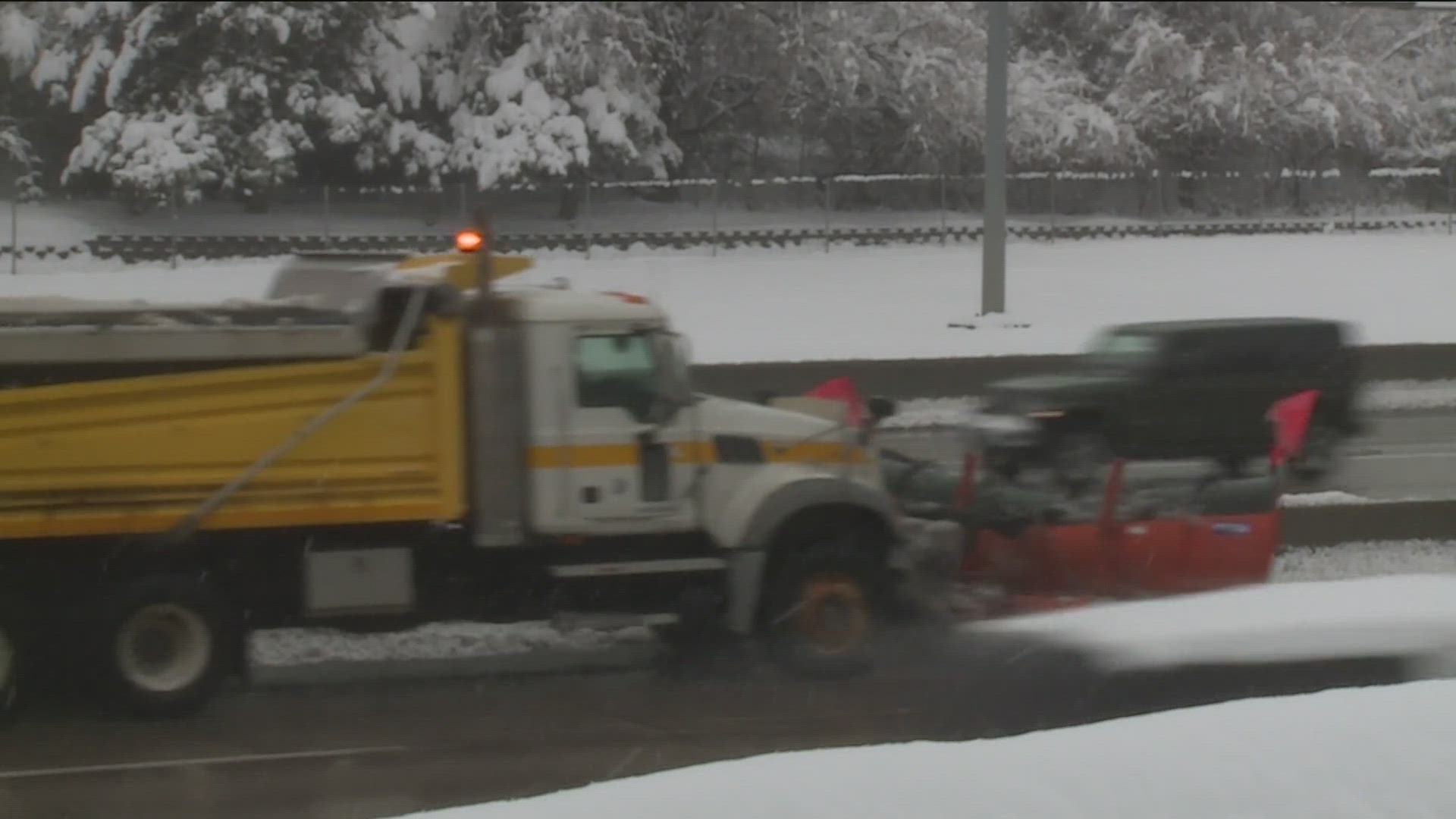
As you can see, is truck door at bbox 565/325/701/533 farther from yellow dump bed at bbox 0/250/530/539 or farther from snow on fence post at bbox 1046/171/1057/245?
snow on fence post at bbox 1046/171/1057/245

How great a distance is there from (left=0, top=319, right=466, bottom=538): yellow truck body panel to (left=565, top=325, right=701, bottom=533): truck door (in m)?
0.68

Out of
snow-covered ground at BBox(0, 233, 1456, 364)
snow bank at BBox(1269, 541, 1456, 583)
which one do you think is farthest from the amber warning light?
snow bank at BBox(1269, 541, 1456, 583)

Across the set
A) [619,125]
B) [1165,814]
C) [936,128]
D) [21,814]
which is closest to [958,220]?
[936,128]

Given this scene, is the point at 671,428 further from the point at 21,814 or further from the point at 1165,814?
the point at 1165,814

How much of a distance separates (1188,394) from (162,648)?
1085cm

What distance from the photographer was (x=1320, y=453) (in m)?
18.5

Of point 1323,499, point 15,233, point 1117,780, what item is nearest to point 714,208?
point 15,233

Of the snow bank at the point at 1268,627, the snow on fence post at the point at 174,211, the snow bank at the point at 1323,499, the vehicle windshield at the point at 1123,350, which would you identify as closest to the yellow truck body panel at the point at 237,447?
the snow bank at the point at 1268,627

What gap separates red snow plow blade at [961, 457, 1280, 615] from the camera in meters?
11.6

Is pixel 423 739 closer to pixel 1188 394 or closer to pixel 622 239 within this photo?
pixel 1188 394

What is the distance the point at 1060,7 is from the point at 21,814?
4234cm

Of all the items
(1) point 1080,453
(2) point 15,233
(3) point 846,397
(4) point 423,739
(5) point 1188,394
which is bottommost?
(4) point 423,739

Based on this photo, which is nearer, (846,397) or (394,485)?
(394,485)

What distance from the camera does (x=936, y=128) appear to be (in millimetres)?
45750
